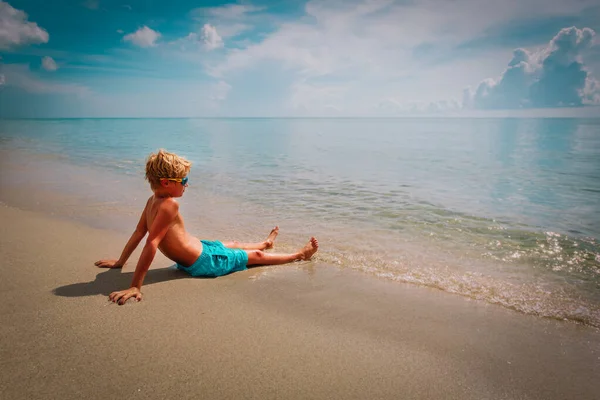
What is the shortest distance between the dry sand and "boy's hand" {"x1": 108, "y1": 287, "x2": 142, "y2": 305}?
7 centimetres

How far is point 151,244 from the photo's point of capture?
3396 mm

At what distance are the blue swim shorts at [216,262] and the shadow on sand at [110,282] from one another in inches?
6.6

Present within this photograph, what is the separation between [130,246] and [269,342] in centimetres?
226

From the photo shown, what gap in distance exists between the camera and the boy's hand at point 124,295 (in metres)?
3.14

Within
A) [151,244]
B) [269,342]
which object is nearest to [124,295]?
[151,244]

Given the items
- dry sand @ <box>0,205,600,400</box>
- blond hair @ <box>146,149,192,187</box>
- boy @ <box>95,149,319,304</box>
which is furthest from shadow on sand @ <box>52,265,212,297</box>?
blond hair @ <box>146,149,192,187</box>

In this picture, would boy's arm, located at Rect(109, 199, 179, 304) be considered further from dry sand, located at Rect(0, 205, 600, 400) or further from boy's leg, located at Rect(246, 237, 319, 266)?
boy's leg, located at Rect(246, 237, 319, 266)

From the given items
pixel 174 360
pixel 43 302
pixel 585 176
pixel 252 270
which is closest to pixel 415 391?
pixel 174 360

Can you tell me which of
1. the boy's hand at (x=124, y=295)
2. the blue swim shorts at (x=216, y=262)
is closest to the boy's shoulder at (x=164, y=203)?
the blue swim shorts at (x=216, y=262)

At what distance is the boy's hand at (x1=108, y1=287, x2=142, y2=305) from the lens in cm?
314

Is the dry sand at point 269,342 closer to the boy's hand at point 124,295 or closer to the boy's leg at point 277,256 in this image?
the boy's hand at point 124,295

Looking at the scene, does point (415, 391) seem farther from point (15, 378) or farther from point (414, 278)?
point (15, 378)

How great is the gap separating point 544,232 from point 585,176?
399 inches

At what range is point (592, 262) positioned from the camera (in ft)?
16.1
